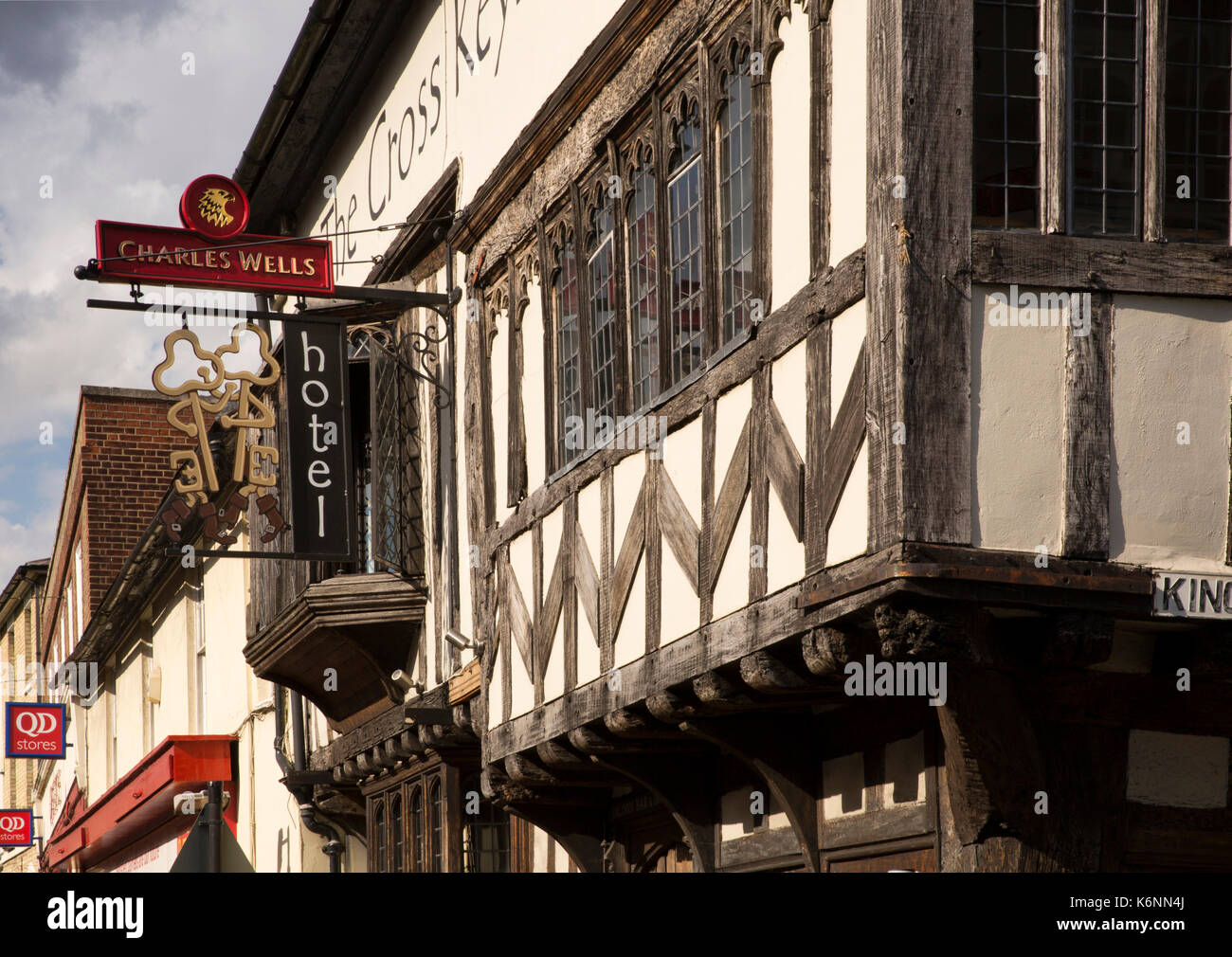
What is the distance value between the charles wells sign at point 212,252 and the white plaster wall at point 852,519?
228 inches

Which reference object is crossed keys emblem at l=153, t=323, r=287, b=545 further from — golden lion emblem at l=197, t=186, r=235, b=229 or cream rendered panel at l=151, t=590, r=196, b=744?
cream rendered panel at l=151, t=590, r=196, b=744

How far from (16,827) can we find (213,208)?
28629 mm

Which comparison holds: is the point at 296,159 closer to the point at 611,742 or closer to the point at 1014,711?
the point at 611,742

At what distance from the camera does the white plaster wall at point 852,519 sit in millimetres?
6168

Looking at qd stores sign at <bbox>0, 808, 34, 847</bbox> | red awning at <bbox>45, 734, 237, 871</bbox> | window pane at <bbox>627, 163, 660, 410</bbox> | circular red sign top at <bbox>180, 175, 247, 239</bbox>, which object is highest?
circular red sign top at <bbox>180, 175, 247, 239</bbox>

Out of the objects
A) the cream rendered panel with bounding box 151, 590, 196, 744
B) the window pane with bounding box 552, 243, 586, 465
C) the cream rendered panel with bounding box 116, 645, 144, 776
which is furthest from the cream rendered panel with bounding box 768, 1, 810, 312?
the cream rendered panel with bounding box 116, 645, 144, 776

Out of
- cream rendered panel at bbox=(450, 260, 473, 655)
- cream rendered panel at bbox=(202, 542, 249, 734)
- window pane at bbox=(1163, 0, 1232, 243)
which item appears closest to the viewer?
window pane at bbox=(1163, 0, 1232, 243)

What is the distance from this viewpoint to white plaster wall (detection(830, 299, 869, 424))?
6.33 m

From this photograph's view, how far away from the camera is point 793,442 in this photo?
271 inches

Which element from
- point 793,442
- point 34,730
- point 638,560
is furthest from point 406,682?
point 34,730

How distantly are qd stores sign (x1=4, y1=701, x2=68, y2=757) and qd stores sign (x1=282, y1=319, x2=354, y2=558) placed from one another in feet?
62.2

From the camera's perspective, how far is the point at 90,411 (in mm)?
30078

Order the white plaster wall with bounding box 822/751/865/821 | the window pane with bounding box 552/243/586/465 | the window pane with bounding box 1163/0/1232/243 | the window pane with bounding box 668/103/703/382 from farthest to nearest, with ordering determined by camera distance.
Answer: the window pane with bounding box 552/243/586/465 → the window pane with bounding box 668/103/703/382 → the white plaster wall with bounding box 822/751/865/821 → the window pane with bounding box 1163/0/1232/243
